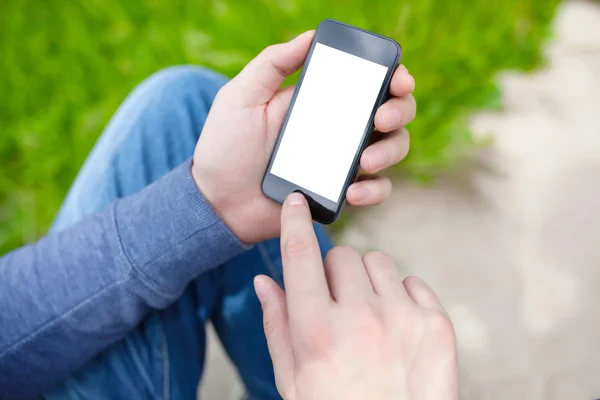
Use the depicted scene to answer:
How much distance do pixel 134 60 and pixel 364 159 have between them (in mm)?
972

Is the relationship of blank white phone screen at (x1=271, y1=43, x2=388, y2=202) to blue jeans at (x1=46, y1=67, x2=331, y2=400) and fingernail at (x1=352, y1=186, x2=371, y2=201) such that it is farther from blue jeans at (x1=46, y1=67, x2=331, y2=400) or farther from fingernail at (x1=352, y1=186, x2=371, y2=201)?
blue jeans at (x1=46, y1=67, x2=331, y2=400)

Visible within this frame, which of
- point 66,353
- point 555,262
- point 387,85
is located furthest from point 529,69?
point 66,353

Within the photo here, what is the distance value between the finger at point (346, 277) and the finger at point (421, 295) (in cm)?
5

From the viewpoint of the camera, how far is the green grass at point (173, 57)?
1.19 m

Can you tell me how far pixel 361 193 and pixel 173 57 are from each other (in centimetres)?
88

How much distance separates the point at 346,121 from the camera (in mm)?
Result: 599

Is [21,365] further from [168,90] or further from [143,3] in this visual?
[143,3]

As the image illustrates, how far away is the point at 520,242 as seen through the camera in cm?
107

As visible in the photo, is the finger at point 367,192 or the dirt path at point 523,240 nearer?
the finger at point 367,192

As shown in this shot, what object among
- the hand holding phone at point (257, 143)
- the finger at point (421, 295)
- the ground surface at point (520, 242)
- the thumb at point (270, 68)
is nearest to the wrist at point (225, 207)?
the hand holding phone at point (257, 143)

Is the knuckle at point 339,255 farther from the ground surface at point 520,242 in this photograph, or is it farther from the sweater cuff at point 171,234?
the ground surface at point 520,242

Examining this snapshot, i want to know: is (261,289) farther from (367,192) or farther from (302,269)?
(367,192)

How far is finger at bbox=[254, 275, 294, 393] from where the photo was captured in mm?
452

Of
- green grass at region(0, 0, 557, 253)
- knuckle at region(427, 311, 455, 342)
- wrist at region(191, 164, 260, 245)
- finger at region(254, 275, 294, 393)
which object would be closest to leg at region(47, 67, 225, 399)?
wrist at region(191, 164, 260, 245)
